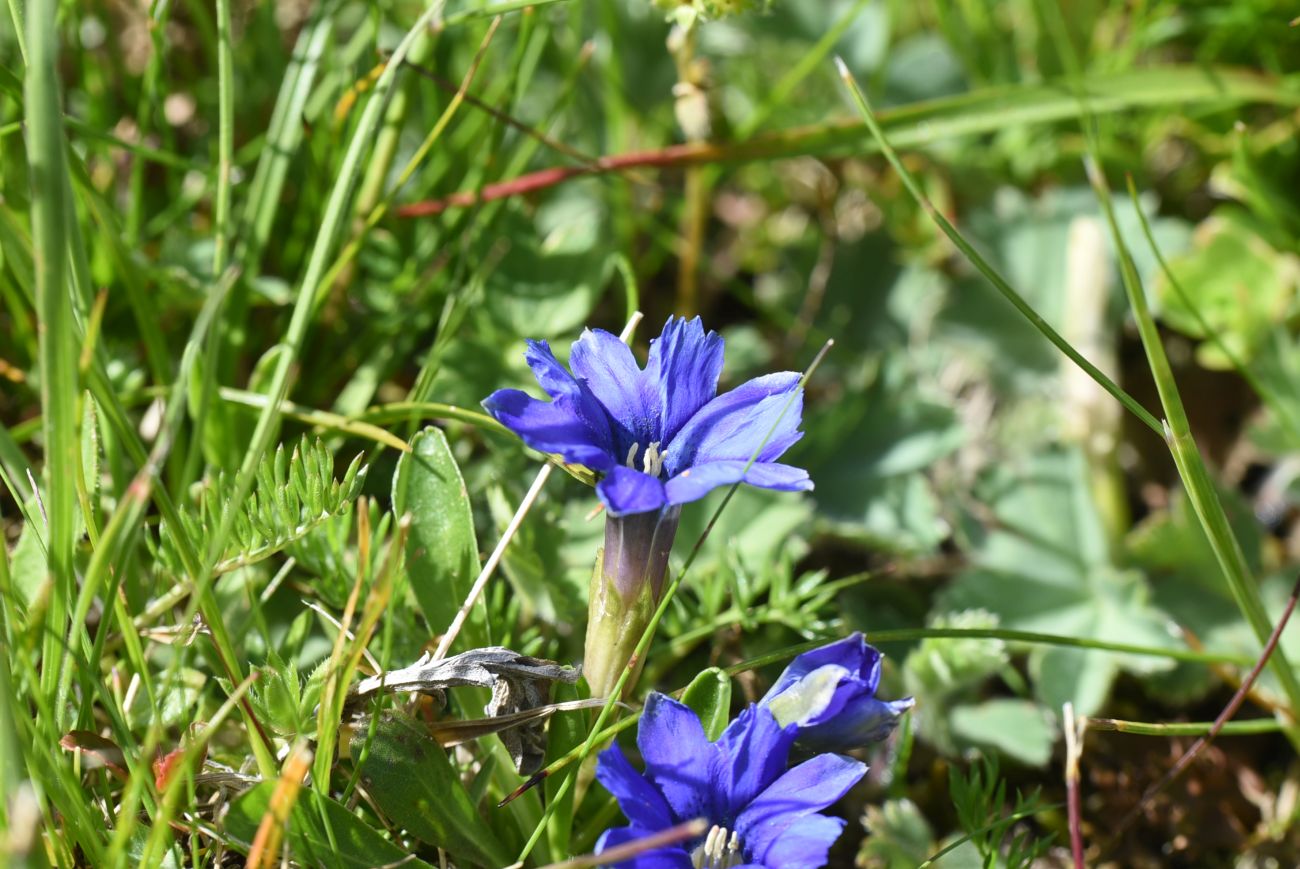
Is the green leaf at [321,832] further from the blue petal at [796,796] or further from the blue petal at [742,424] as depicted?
the blue petal at [742,424]

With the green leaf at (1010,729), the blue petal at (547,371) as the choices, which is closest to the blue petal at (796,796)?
the blue petal at (547,371)

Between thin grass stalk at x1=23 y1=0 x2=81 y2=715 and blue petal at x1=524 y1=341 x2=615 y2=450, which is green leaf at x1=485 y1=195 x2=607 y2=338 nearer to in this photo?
blue petal at x1=524 y1=341 x2=615 y2=450

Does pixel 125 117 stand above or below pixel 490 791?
above

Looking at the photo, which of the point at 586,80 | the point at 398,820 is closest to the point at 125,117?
the point at 586,80

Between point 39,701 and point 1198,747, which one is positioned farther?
point 1198,747

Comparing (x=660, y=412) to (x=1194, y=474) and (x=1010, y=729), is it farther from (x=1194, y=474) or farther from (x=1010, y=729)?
(x=1010, y=729)

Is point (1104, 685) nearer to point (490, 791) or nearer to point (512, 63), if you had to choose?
point (490, 791)

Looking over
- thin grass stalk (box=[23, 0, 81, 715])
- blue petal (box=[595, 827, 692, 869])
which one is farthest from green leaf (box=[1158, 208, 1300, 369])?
thin grass stalk (box=[23, 0, 81, 715])
